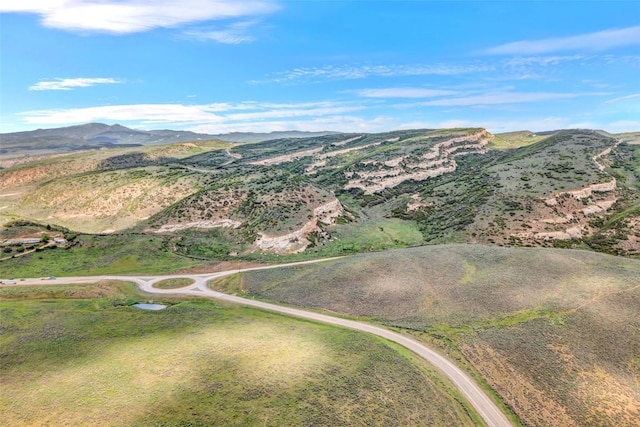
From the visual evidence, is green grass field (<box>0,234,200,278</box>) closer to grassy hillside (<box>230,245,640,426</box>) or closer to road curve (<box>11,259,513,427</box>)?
road curve (<box>11,259,513,427</box>)

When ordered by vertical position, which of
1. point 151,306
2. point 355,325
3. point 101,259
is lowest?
point 355,325

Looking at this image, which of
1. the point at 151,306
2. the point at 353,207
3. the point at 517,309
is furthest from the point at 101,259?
the point at 353,207

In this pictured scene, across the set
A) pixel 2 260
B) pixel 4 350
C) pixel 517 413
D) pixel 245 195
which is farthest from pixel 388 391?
pixel 245 195

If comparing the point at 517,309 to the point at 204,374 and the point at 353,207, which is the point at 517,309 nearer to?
the point at 204,374

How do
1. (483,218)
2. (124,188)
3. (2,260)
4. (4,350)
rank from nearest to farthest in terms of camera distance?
(4,350), (2,260), (483,218), (124,188)

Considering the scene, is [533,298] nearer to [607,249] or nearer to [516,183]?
[607,249]

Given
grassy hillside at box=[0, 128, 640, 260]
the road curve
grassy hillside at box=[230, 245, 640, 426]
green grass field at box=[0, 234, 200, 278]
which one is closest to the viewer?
the road curve

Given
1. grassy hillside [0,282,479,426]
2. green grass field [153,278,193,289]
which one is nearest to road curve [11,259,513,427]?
green grass field [153,278,193,289]
